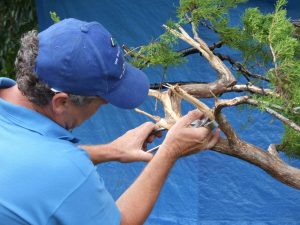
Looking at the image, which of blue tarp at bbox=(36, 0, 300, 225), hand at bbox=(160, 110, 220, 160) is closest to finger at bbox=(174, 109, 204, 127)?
hand at bbox=(160, 110, 220, 160)

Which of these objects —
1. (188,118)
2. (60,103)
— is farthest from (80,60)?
(188,118)

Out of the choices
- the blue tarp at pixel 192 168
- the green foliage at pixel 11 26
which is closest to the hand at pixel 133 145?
the blue tarp at pixel 192 168

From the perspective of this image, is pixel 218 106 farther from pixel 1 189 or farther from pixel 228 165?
pixel 228 165

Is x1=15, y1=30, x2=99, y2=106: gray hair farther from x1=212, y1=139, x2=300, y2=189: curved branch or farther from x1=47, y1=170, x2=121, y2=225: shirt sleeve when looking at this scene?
x1=212, y1=139, x2=300, y2=189: curved branch

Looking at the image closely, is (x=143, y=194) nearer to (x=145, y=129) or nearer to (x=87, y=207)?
(x=87, y=207)

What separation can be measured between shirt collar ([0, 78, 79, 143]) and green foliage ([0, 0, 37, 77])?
7.90ft

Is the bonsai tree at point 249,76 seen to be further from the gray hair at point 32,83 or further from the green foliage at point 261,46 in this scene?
the gray hair at point 32,83

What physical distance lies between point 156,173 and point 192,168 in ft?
5.99

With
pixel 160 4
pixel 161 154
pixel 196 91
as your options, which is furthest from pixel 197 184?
pixel 161 154

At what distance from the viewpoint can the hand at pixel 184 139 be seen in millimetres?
1221

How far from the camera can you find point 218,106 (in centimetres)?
149

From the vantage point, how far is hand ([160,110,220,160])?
1.22 meters

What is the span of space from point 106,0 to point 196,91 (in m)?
1.37

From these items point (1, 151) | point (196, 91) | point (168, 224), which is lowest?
point (168, 224)
